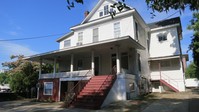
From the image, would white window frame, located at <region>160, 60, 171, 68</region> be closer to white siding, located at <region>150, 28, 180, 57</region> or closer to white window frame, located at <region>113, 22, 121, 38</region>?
white siding, located at <region>150, 28, 180, 57</region>

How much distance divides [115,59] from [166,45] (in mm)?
7087

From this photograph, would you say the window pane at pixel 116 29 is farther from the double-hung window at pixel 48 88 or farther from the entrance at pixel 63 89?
the double-hung window at pixel 48 88

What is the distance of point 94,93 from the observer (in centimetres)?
1303

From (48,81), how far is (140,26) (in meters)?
12.0

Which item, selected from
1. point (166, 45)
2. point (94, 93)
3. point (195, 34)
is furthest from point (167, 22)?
point (94, 93)

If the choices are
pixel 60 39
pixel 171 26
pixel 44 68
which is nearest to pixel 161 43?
pixel 171 26

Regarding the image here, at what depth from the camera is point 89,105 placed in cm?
1195

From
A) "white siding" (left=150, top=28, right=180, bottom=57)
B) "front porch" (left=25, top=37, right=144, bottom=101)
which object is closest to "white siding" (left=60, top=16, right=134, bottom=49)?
"front porch" (left=25, top=37, right=144, bottom=101)

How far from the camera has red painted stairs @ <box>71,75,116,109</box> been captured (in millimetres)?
12098

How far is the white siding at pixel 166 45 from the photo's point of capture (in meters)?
20.8

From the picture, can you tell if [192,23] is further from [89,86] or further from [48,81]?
[48,81]

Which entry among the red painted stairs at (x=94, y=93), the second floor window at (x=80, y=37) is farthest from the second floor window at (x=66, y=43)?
the red painted stairs at (x=94, y=93)

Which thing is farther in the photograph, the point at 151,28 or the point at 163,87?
the point at 151,28

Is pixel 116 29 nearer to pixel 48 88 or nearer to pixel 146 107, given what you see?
pixel 48 88
